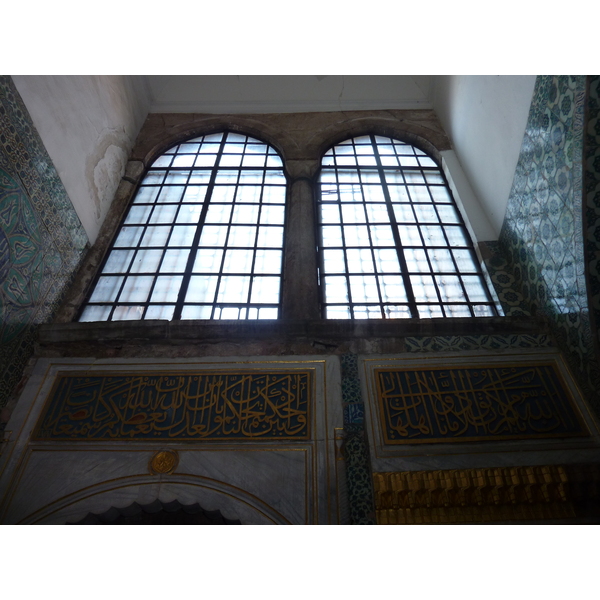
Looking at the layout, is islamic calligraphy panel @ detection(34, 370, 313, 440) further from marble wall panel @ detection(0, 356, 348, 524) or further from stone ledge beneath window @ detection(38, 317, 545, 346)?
stone ledge beneath window @ detection(38, 317, 545, 346)

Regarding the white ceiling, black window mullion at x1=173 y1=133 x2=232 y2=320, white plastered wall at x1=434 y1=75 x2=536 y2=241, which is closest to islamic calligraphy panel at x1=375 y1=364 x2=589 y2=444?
white plastered wall at x1=434 y1=75 x2=536 y2=241

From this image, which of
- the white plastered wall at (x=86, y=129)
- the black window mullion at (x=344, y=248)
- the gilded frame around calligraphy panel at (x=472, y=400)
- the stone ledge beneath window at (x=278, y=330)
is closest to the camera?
the gilded frame around calligraphy panel at (x=472, y=400)

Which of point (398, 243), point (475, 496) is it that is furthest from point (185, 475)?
point (398, 243)

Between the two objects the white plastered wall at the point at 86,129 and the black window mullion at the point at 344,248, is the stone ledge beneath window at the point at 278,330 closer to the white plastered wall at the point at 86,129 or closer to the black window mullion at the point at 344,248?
the black window mullion at the point at 344,248

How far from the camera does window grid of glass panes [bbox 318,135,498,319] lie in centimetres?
414

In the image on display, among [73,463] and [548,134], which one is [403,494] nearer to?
[73,463]

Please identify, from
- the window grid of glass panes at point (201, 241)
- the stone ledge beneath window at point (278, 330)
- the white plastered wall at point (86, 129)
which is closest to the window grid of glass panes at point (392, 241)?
the stone ledge beneath window at point (278, 330)

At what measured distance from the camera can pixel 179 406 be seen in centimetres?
323

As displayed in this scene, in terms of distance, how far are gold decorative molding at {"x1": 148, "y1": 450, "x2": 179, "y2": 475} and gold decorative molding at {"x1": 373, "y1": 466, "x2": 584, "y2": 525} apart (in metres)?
1.27

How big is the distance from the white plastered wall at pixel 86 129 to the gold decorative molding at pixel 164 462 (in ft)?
8.17

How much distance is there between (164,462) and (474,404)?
2.08 meters

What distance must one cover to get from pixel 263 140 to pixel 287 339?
3460 millimetres

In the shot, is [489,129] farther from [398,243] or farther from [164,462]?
[164,462]

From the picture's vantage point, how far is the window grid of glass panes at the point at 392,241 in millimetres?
4141
